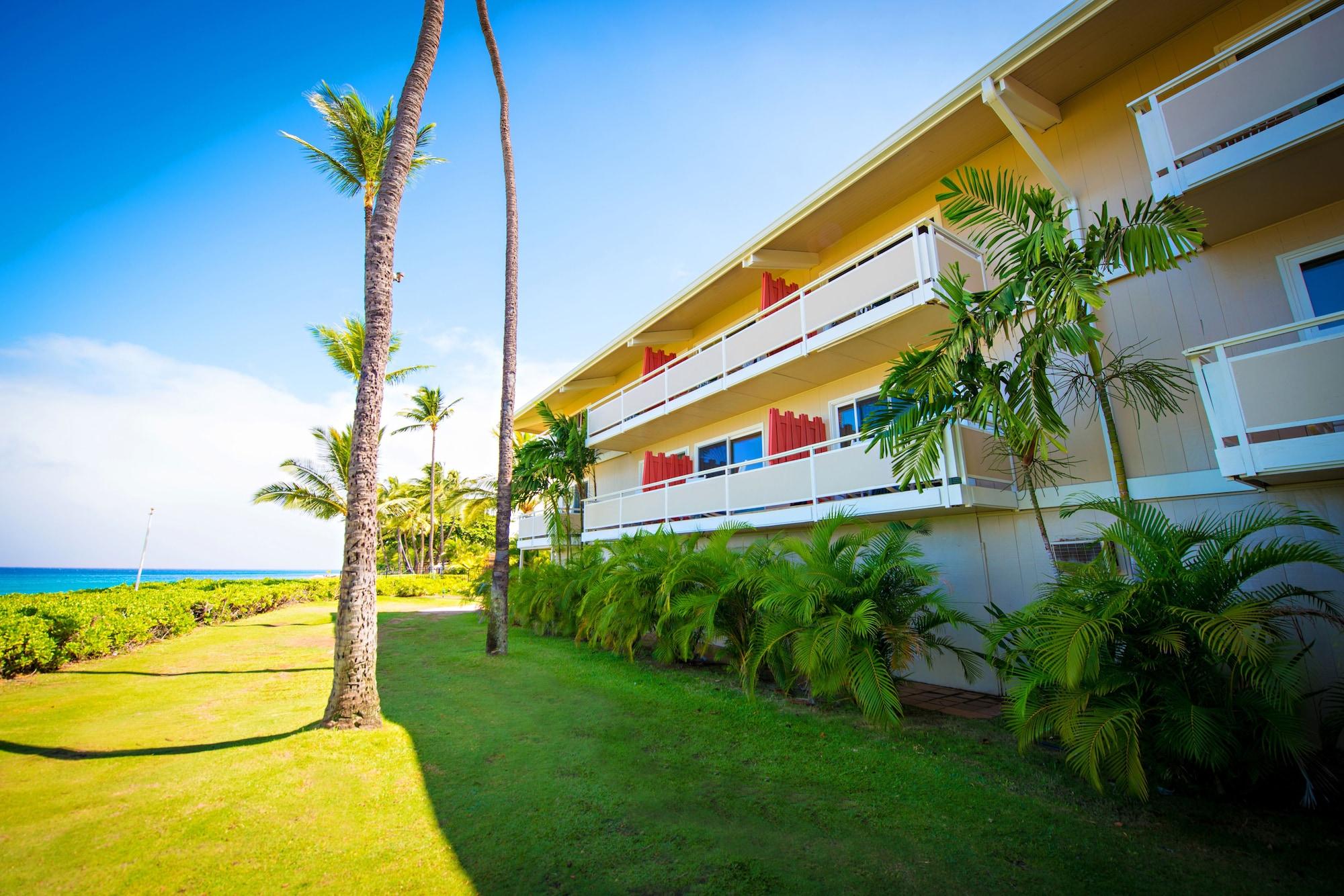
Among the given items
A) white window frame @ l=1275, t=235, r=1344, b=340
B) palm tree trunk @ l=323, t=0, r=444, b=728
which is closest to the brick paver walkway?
white window frame @ l=1275, t=235, r=1344, b=340

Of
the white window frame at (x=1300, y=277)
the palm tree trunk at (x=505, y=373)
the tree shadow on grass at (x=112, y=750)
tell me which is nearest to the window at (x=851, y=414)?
the white window frame at (x=1300, y=277)

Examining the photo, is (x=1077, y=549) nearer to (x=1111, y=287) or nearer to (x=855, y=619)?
(x=1111, y=287)

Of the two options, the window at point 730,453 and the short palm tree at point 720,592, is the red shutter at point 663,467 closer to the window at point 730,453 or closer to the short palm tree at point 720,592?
the window at point 730,453

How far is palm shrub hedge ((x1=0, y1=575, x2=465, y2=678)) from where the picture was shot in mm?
7926

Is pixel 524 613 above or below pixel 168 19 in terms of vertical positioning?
below

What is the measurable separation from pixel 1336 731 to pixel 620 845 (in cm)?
560

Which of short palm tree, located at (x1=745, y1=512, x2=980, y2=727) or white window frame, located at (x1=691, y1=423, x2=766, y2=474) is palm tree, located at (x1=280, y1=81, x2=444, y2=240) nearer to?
white window frame, located at (x1=691, y1=423, x2=766, y2=474)

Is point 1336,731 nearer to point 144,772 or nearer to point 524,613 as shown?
point 144,772

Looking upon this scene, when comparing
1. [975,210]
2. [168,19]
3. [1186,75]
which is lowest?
[975,210]

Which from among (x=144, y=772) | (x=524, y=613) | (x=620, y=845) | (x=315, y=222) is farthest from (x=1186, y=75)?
(x=315, y=222)

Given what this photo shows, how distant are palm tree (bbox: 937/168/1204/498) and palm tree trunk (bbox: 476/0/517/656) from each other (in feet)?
29.1

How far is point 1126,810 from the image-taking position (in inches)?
153

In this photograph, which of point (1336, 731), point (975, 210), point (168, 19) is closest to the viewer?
point (1336, 731)

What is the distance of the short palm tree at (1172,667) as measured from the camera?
3555 millimetres
